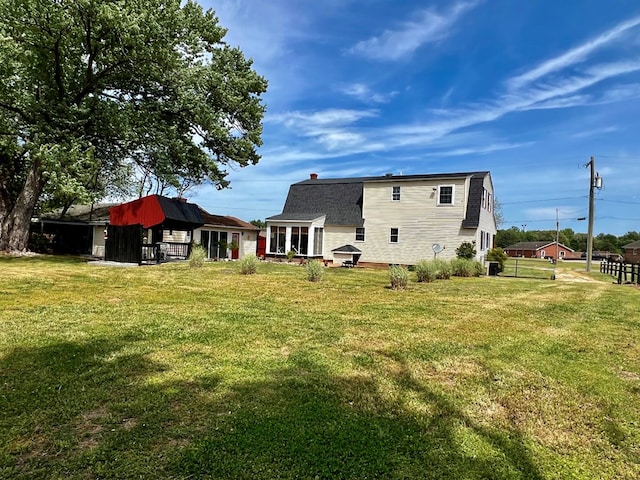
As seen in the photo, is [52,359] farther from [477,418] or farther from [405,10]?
[405,10]

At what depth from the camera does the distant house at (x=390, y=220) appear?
22531mm

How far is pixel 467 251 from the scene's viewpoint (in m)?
21.5

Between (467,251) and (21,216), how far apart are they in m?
22.5

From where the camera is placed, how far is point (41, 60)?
1602 centimetres

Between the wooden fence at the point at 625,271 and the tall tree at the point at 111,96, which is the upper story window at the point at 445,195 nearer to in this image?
the wooden fence at the point at 625,271

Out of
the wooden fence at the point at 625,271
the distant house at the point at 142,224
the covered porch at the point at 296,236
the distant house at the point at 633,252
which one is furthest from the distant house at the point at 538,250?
the distant house at the point at 142,224

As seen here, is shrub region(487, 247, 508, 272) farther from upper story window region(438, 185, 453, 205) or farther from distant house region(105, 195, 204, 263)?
Answer: distant house region(105, 195, 204, 263)

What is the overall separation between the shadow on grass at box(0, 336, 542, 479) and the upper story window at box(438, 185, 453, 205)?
20098mm

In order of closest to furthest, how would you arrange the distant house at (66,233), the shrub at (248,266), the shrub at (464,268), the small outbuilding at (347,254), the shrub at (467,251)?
the shrub at (248,266)
the shrub at (464,268)
the shrub at (467,251)
the small outbuilding at (347,254)
the distant house at (66,233)

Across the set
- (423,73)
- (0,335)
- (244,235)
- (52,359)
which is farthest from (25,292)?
(244,235)


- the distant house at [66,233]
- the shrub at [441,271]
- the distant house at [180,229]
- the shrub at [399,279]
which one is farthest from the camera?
the distant house at [66,233]

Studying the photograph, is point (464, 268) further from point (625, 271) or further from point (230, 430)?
point (230, 430)

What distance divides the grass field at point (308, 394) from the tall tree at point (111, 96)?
11.9 metres

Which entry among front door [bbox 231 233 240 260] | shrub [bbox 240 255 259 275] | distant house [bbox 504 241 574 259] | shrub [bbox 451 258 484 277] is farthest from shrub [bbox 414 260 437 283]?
distant house [bbox 504 241 574 259]
